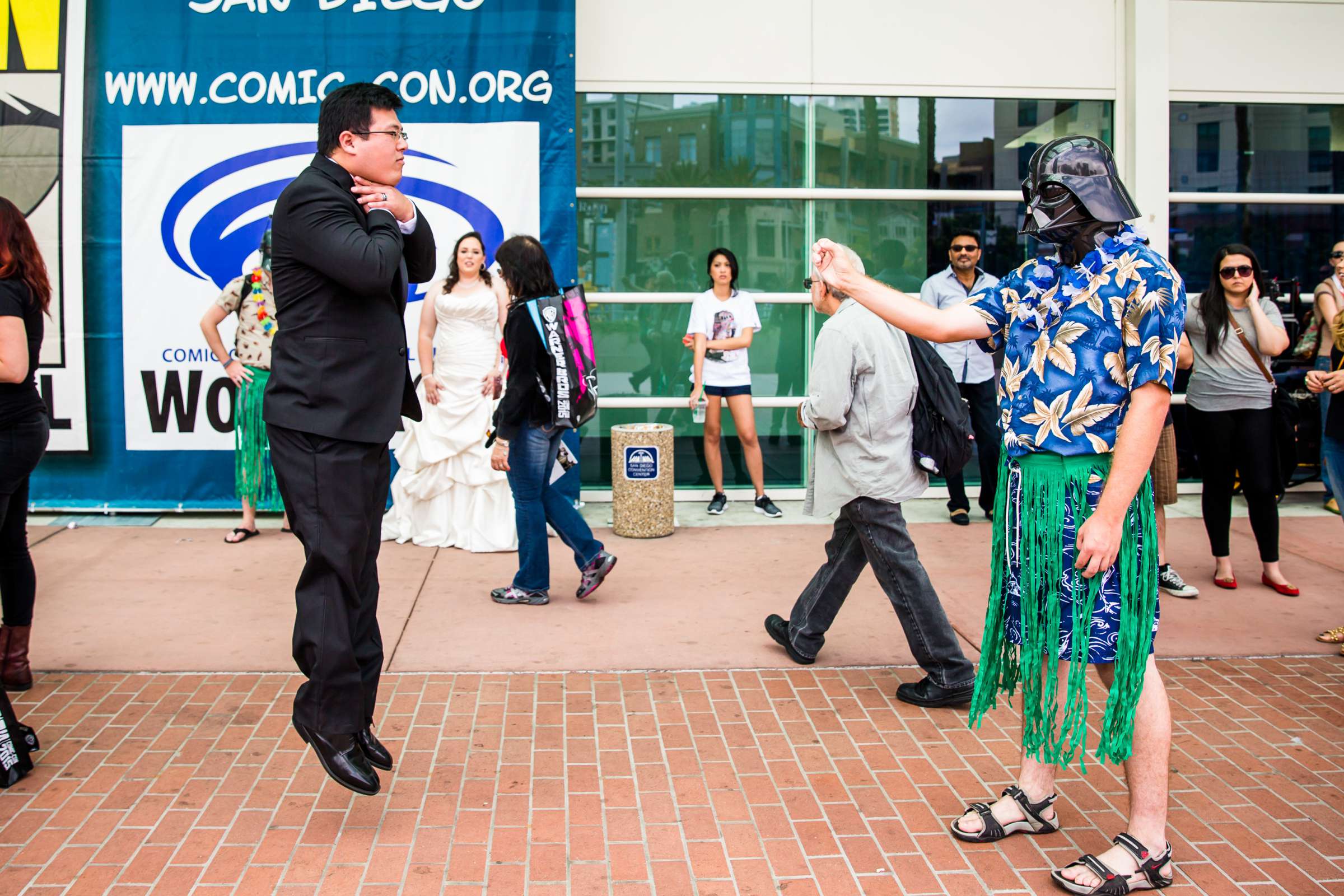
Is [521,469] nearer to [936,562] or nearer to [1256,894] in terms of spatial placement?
[936,562]

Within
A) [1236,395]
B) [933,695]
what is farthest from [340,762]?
[1236,395]

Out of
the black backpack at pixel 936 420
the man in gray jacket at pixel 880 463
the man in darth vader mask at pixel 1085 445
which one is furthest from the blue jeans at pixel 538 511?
the man in darth vader mask at pixel 1085 445

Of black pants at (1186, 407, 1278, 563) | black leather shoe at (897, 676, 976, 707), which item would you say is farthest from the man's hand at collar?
black pants at (1186, 407, 1278, 563)

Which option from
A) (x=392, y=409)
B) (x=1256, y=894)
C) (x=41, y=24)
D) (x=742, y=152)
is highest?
(x=41, y=24)

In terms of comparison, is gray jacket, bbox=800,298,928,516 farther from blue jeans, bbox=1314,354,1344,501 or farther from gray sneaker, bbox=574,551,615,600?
blue jeans, bbox=1314,354,1344,501

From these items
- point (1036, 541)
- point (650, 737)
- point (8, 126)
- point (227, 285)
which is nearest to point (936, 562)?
point (650, 737)

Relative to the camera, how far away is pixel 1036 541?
11.1 feet

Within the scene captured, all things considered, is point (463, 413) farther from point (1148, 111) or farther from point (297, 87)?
point (1148, 111)

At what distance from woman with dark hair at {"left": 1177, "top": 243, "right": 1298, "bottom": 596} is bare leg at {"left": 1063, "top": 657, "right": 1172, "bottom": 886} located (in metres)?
3.37

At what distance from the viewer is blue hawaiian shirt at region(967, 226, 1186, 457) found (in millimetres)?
3164

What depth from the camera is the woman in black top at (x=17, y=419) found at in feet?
14.1

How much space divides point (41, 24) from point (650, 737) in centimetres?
682

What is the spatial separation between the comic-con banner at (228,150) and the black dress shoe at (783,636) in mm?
3653

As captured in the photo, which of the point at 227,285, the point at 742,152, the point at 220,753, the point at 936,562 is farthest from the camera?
the point at 742,152
